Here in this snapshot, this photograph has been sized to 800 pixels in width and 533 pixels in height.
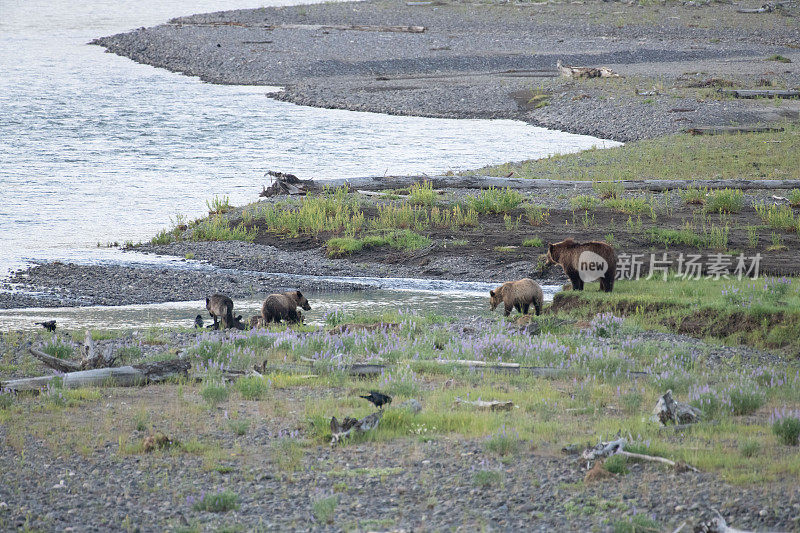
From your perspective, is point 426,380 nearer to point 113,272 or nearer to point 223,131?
point 113,272

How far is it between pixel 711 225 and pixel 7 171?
25773mm

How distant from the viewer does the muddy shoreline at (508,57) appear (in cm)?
4491

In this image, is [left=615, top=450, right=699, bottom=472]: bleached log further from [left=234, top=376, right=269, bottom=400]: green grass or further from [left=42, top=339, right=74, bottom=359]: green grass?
[left=42, top=339, right=74, bottom=359]: green grass

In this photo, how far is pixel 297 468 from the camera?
28.2ft

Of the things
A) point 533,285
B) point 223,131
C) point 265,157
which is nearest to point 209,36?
point 223,131

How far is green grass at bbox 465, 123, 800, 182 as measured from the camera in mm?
28812

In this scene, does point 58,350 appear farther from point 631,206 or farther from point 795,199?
point 795,199

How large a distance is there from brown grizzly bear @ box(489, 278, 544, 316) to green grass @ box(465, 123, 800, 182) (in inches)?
504

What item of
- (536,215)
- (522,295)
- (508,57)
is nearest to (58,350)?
(522,295)

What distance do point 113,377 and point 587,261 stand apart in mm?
8805

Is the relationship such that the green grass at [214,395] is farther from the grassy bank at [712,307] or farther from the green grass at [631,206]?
the green grass at [631,206]

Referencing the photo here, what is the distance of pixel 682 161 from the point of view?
3062cm

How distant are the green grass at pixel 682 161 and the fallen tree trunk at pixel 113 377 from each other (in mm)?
19381

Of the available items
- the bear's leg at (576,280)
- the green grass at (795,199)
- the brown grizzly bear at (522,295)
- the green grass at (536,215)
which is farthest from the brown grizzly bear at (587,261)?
the green grass at (795,199)
